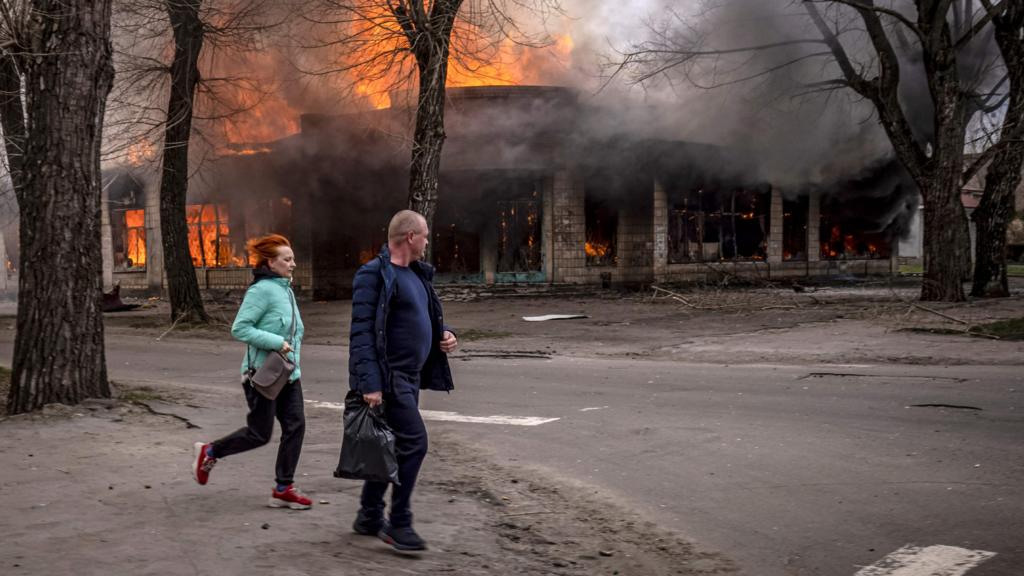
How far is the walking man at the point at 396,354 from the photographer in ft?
14.0

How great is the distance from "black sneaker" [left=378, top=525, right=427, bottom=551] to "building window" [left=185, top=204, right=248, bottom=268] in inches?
1012

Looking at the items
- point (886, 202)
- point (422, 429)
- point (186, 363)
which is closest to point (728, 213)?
point (886, 202)

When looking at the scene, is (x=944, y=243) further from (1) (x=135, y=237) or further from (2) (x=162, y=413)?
(1) (x=135, y=237)

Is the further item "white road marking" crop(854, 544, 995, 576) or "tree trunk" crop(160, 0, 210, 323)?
"tree trunk" crop(160, 0, 210, 323)

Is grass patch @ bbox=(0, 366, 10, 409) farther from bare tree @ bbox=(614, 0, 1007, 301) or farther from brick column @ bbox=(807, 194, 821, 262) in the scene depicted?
brick column @ bbox=(807, 194, 821, 262)

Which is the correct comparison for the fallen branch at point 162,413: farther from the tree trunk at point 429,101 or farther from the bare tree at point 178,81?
the bare tree at point 178,81

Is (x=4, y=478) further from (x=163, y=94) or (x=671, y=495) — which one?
(x=163, y=94)

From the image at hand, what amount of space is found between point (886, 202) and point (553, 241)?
Answer: 527 inches

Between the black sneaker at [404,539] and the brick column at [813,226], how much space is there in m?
28.3

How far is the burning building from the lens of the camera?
22.9 metres

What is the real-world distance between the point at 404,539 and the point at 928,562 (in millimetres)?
2440

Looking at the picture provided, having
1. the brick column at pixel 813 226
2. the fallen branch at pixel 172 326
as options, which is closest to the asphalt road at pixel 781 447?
the fallen branch at pixel 172 326

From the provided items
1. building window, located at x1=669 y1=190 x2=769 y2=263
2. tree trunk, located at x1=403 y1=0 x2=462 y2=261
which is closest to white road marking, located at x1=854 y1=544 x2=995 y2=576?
tree trunk, located at x1=403 y1=0 x2=462 y2=261

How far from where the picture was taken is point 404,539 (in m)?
4.28
